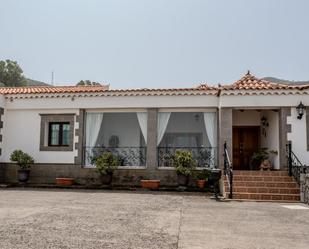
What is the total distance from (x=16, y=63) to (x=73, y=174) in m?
40.5

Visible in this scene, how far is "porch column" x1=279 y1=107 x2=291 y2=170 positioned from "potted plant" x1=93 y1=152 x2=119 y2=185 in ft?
21.1

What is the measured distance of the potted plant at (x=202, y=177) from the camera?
13188 mm

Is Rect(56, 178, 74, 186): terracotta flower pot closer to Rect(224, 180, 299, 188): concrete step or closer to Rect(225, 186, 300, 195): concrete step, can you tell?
Rect(224, 180, 299, 188): concrete step

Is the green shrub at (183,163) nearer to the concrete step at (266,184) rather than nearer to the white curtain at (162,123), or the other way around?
the white curtain at (162,123)

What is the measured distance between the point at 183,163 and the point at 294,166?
4.00 metres

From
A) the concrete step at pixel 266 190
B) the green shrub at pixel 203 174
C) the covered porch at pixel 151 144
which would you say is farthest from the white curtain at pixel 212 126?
the concrete step at pixel 266 190

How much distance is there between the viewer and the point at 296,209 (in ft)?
30.0

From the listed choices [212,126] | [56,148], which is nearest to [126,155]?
[56,148]

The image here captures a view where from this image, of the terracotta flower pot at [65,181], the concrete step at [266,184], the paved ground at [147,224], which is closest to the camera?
the paved ground at [147,224]

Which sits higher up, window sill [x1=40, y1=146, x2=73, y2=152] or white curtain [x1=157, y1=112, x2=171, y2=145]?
white curtain [x1=157, y1=112, x2=171, y2=145]

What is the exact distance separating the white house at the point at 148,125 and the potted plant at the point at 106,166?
0.51m

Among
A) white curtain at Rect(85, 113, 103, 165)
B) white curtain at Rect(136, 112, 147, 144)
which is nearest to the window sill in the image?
white curtain at Rect(85, 113, 103, 165)

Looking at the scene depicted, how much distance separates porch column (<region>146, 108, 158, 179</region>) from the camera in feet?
46.2

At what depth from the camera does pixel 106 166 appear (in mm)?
13805
